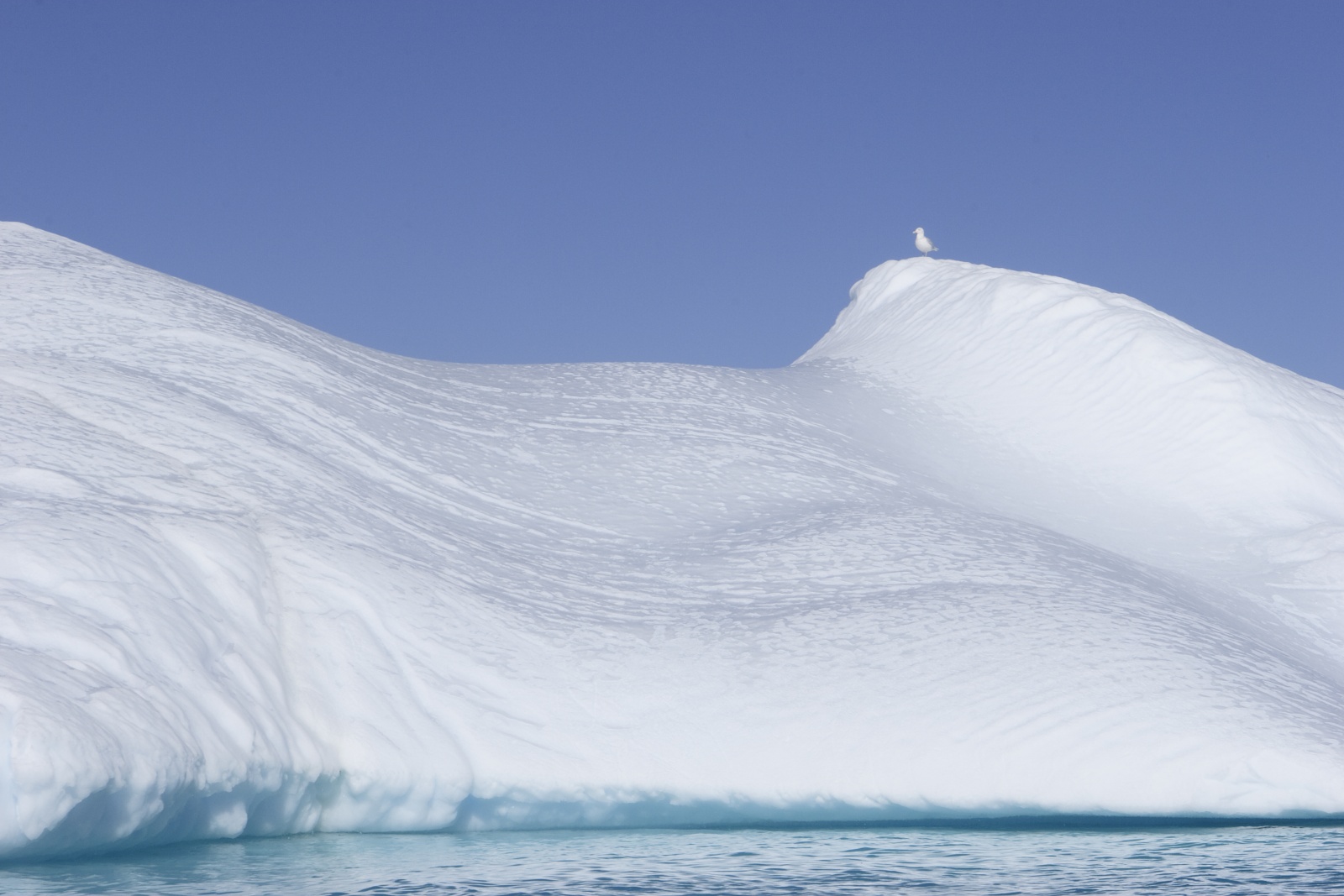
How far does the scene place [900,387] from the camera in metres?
15.1

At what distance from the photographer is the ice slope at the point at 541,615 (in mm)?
6406

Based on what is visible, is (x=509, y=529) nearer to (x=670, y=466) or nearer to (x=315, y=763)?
(x=670, y=466)

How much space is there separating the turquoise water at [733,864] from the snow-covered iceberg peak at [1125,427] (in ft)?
17.9

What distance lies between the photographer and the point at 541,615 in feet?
27.0

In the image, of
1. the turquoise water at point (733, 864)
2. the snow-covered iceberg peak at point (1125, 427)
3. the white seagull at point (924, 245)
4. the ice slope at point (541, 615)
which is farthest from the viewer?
the white seagull at point (924, 245)

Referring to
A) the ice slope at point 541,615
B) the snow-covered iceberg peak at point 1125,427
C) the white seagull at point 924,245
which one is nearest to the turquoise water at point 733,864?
the ice slope at point 541,615

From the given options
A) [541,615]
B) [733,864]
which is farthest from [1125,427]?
[733,864]

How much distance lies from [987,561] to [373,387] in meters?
5.49

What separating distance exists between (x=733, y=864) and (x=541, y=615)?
2548 mm

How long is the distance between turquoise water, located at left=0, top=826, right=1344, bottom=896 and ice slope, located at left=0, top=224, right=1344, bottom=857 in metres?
0.19

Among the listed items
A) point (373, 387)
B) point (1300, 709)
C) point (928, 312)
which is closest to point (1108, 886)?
point (1300, 709)

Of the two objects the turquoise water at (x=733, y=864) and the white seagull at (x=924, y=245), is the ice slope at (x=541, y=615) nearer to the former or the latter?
the turquoise water at (x=733, y=864)

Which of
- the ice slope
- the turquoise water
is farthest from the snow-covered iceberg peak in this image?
the turquoise water

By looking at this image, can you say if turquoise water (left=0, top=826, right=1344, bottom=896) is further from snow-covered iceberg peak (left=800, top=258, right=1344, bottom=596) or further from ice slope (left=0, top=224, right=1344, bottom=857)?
snow-covered iceberg peak (left=800, top=258, right=1344, bottom=596)
